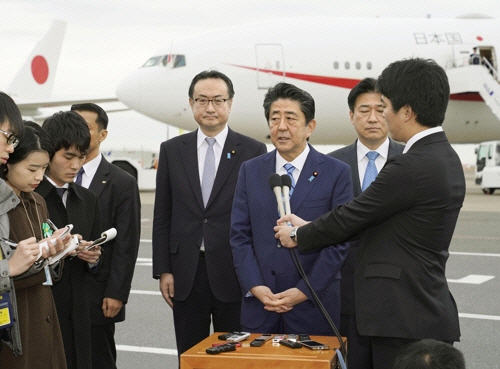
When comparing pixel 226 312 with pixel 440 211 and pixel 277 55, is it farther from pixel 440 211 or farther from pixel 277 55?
pixel 277 55

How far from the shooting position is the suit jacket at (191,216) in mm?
4375

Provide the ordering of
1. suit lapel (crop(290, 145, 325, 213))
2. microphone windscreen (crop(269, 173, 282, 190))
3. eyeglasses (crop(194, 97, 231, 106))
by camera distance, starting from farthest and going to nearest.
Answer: eyeglasses (crop(194, 97, 231, 106)), suit lapel (crop(290, 145, 325, 213)), microphone windscreen (crop(269, 173, 282, 190))

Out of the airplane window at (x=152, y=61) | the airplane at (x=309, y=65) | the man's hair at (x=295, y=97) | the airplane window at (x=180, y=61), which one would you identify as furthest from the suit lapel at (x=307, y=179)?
the airplane window at (x=152, y=61)

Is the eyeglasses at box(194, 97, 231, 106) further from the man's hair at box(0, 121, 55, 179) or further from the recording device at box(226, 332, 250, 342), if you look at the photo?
the recording device at box(226, 332, 250, 342)

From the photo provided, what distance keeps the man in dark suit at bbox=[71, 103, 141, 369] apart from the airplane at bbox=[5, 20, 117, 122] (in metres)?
31.8

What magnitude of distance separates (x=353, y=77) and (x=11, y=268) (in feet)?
57.0

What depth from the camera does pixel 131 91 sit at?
62.1ft

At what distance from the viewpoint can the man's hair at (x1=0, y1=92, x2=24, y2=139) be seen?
9.78 feet

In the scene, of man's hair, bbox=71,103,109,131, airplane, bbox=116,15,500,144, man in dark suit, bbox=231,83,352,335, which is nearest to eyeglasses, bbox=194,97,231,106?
man in dark suit, bbox=231,83,352,335

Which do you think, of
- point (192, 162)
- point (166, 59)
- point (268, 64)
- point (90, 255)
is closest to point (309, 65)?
point (268, 64)

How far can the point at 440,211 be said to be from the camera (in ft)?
9.76

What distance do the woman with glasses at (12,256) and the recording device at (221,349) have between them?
765 mm

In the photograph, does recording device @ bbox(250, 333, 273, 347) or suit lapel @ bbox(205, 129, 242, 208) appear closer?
recording device @ bbox(250, 333, 273, 347)

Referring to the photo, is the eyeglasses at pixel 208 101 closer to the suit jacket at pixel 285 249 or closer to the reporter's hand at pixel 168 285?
the suit jacket at pixel 285 249
